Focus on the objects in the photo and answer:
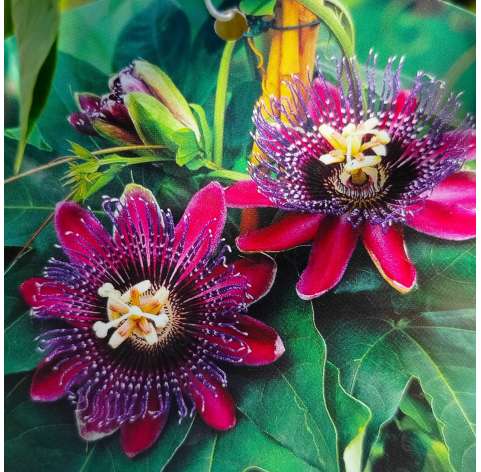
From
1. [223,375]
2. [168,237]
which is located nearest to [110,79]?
[168,237]

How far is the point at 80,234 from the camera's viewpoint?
863 millimetres

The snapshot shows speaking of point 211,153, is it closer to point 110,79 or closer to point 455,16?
point 110,79

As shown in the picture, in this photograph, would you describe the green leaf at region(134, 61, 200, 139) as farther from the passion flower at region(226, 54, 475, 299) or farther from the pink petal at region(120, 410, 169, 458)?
the pink petal at region(120, 410, 169, 458)

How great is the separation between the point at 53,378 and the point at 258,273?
0.98ft

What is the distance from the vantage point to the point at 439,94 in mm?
767

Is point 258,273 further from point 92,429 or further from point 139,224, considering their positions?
point 92,429

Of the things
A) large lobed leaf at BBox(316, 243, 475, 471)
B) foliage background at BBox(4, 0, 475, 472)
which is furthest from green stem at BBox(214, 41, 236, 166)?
large lobed leaf at BBox(316, 243, 475, 471)

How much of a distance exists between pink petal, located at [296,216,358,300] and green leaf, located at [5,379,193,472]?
0.74 ft

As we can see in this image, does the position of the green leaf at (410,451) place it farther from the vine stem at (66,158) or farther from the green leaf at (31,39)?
the green leaf at (31,39)

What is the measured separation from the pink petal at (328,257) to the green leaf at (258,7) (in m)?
0.26

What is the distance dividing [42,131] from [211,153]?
0.76ft

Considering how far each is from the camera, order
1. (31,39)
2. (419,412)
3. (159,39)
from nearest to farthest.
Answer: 1. (31,39)
2. (419,412)
3. (159,39)

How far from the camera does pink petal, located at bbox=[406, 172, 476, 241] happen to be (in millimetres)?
755

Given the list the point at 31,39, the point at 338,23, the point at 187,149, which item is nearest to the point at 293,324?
the point at 187,149
